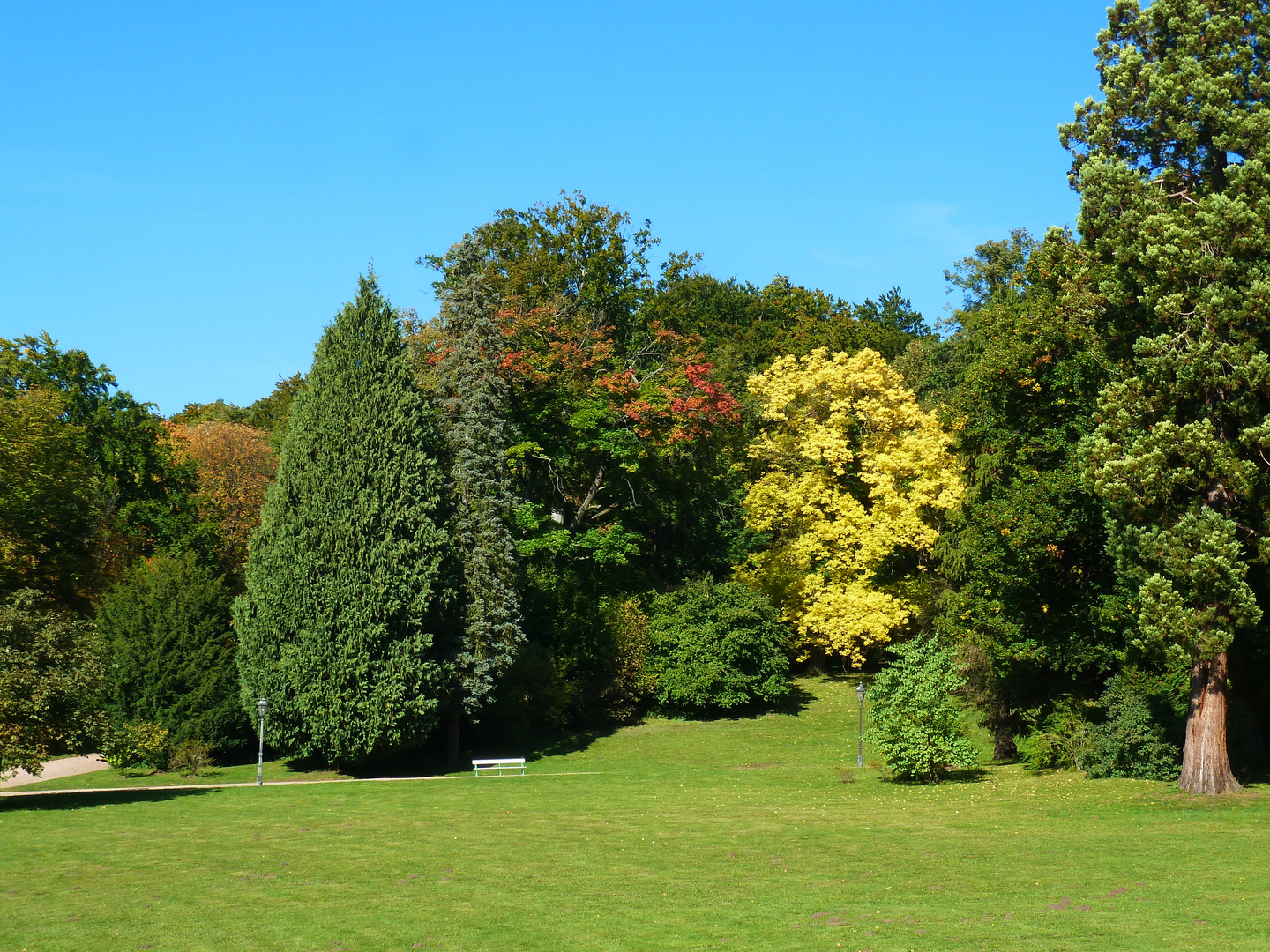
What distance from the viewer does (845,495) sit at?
131ft

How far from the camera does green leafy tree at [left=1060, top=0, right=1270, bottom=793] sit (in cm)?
1914

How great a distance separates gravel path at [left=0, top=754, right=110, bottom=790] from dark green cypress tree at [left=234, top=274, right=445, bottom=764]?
5.66 metres

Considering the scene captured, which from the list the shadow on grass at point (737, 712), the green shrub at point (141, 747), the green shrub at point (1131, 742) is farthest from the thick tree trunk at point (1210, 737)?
the green shrub at point (141, 747)

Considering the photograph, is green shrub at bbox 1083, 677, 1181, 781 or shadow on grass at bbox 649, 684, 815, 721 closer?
green shrub at bbox 1083, 677, 1181, 781

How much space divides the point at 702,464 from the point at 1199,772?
24.4 metres

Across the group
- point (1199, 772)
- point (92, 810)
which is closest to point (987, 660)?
point (1199, 772)

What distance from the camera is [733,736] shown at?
3700cm

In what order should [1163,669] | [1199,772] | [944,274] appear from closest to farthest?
[1199,772] → [1163,669] → [944,274]

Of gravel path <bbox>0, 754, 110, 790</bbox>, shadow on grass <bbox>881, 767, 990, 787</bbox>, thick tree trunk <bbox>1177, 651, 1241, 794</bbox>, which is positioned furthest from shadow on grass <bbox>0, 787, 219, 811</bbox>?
thick tree trunk <bbox>1177, 651, 1241, 794</bbox>

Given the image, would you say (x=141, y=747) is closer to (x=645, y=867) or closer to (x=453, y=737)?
(x=453, y=737)

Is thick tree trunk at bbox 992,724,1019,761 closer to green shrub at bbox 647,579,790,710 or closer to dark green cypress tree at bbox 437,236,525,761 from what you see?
green shrub at bbox 647,579,790,710

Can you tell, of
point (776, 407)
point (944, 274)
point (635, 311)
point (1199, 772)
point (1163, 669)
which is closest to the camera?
point (1199, 772)

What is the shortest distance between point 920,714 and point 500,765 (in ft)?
38.6

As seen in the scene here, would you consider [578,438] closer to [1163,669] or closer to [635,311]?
[635,311]
